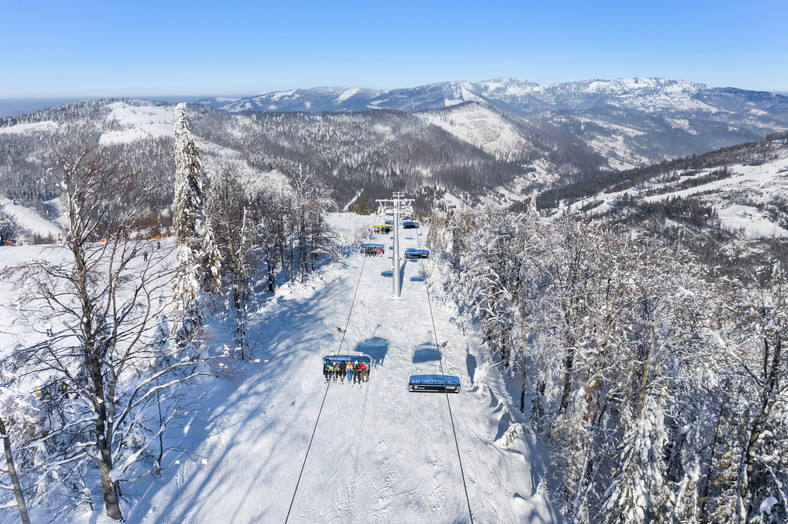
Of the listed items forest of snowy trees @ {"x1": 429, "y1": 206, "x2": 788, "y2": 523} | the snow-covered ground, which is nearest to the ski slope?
forest of snowy trees @ {"x1": 429, "y1": 206, "x2": 788, "y2": 523}

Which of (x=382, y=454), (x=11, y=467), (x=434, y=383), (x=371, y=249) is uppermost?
(x=11, y=467)

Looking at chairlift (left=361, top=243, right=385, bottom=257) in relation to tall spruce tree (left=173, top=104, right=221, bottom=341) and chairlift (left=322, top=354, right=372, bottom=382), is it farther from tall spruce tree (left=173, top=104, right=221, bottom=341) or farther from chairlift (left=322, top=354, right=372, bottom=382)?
chairlift (left=322, top=354, right=372, bottom=382)

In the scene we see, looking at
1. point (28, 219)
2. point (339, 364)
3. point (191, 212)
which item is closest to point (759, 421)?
point (339, 364)

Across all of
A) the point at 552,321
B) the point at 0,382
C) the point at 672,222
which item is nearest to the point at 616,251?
the point at 552,321

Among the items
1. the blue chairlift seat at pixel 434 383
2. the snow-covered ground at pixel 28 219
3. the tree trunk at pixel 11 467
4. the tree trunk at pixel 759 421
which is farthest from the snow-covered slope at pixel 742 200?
the snow-covered ground at pixel 28 219

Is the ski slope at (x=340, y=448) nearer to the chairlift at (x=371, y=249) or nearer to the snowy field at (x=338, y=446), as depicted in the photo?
the snowy field at (x=338, y=446)

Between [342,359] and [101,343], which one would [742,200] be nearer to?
[342,359]
